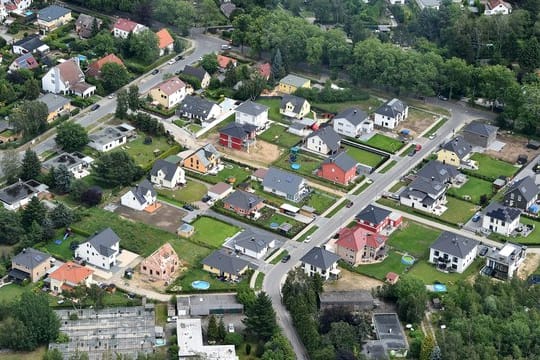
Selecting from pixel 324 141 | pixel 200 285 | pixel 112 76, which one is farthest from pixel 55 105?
pixel 200 285

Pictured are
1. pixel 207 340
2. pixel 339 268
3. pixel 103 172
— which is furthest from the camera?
pixel 103 172

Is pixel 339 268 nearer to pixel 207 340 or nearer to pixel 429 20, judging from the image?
pixel 207 340

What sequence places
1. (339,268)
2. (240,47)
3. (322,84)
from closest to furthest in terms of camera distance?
(339,268)
(322,84)
(240,47)

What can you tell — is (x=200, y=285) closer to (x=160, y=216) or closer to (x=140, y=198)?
(x=160, y=216)

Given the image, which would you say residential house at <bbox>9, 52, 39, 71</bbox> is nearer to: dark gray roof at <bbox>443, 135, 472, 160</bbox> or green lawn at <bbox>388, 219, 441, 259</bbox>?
dark gray roof at <bbox>443, 135, 472, 160</bbox>

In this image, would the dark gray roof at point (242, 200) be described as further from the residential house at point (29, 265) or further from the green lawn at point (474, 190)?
the green lawn at point (474, 190)

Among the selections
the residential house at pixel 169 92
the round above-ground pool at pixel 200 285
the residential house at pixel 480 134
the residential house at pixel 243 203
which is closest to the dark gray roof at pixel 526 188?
the residential house at pixel 480 134

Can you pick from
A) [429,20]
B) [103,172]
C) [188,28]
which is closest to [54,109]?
[103,172]
